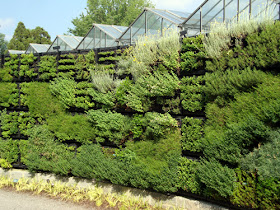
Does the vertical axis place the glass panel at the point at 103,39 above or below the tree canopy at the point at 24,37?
below

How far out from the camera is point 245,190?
4645 millimetres

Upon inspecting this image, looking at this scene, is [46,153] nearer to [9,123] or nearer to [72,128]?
[72,128]

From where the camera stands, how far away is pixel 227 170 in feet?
15.6

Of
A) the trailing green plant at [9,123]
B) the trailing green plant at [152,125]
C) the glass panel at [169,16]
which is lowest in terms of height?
the trailing green plant at [9,123]

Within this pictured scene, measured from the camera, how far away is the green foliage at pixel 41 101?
8.34 meters

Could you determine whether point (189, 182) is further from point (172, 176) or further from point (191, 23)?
point (191, 23)

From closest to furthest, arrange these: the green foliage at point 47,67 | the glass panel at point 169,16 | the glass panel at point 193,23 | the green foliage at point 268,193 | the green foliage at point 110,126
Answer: the green foliage at point 268,193 < the green foliage at point 110,126 < the green foliage at point 47,67 < the glass panel at point 193,23 < the glass panel at point 169,16

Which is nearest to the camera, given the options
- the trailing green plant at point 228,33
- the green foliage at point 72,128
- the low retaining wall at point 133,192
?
the trailing green plant at point 228,33

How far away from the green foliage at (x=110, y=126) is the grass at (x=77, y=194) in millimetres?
1347

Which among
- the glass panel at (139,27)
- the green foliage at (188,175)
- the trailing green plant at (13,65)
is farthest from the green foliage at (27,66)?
the green foliage at (188,175)

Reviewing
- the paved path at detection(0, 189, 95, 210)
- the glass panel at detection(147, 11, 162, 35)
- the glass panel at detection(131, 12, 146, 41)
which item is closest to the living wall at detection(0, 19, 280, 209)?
the paved path at detection(0, 189, 95, 210)

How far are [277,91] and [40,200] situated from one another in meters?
6.14

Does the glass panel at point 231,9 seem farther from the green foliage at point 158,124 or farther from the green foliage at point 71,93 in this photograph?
the green foliage at point 71,93

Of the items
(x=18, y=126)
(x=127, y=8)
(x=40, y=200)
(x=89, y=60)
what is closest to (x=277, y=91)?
(x=89, y=60)
